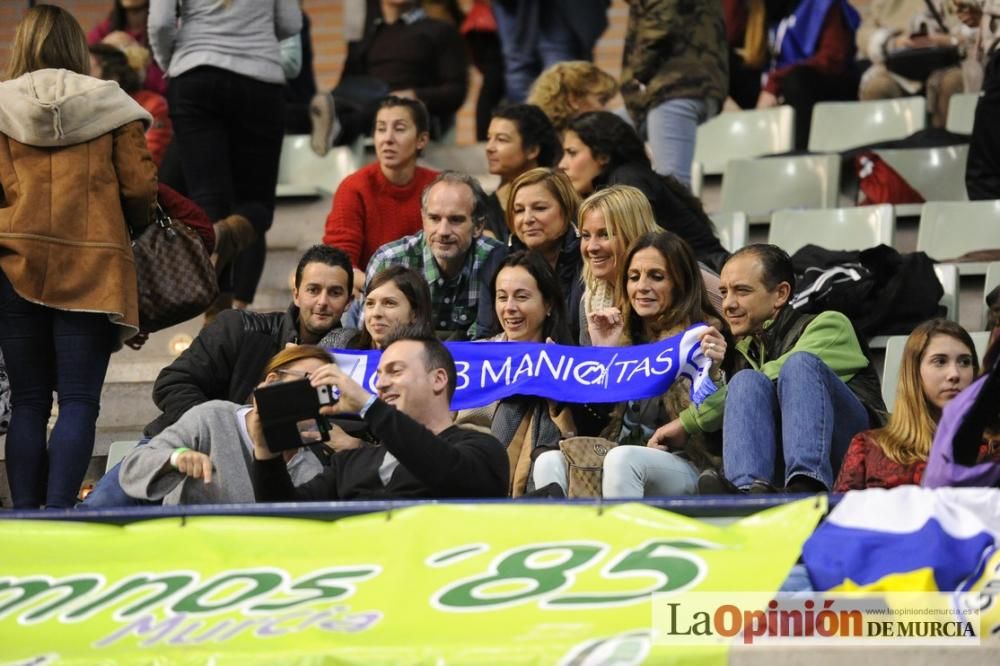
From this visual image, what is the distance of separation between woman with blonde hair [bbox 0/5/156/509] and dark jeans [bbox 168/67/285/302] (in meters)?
1.55

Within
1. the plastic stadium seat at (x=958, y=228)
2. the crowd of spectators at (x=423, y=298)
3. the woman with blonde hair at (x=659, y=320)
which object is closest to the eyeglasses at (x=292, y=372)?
the crowd of spectators at (x=423, y=298)

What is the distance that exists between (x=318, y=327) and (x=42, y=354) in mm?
1038

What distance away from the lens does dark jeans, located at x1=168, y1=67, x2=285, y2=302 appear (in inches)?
284

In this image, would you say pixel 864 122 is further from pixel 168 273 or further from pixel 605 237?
pixel 168 273

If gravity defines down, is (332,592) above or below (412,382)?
below

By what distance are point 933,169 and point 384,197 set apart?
2615 millimetres

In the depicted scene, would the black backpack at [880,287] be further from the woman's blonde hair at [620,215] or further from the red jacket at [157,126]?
the red jacket at [157,126]

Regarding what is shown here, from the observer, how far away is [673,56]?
802 cm

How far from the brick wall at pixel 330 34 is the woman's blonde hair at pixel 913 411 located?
687 cm

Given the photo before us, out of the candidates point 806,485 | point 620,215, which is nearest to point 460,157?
point 620,215

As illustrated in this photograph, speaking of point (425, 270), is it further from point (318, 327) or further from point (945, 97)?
point (945, 97)

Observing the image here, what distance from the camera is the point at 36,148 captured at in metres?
5.57

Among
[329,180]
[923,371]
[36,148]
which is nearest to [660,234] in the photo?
[923,371]

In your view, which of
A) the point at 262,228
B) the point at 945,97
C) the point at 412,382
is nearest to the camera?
the point at 412,382
